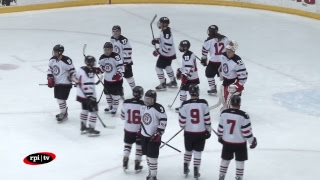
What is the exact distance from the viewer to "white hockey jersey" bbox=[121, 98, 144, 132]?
7613 millimetres

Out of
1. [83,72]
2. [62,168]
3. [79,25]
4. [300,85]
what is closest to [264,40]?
[300,85]

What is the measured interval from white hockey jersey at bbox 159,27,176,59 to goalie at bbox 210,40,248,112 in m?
1.62

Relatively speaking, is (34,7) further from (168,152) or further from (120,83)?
(168,152)

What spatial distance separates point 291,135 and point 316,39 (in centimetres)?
554

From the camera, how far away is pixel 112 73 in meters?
9.77

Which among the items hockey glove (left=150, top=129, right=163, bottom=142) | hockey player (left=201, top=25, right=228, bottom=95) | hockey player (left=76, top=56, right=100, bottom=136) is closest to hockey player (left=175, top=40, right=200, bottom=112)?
hockey player (left=201, top=25, right=228, bottom=95)

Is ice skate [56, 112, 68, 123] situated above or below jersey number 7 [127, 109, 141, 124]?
below

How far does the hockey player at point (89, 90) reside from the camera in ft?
29.0

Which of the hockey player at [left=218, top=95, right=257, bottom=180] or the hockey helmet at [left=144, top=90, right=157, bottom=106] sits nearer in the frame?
the hockey player at [left=218, top=95, right=257, bottom=180]

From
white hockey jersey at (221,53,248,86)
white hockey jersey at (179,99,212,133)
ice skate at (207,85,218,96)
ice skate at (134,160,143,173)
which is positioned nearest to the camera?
white hockey jersey at (179,99,212,133)

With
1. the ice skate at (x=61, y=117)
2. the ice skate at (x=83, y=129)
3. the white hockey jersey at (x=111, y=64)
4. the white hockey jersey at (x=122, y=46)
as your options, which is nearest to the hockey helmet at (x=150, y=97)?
the ice skate at (x=83, y=129)

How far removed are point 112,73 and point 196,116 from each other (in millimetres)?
2648

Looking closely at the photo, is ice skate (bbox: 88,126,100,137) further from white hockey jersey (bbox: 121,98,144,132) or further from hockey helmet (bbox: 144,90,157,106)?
hockey helmet (bbox: 144,90,157,106)

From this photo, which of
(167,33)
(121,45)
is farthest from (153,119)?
(167,33)
